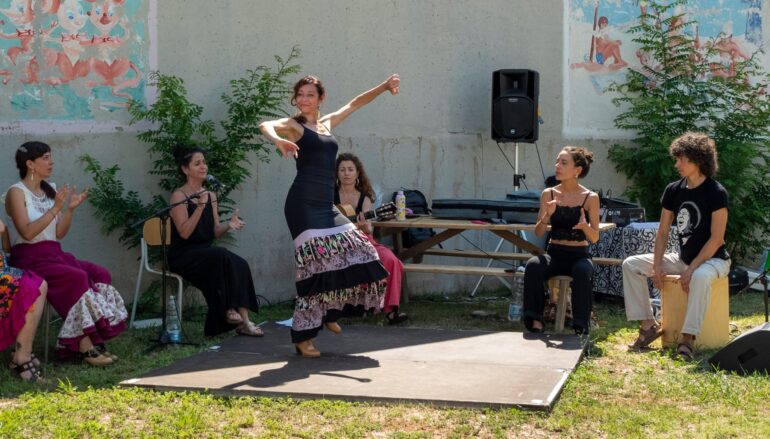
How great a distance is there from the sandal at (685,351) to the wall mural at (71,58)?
4.21 meters

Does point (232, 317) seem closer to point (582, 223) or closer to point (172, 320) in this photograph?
point (172, 320)

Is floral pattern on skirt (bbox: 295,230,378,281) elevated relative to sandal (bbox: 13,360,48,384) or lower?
elevated

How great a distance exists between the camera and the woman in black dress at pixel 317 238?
5949 mm

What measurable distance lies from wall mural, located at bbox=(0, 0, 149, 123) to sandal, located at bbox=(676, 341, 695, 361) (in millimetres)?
4211

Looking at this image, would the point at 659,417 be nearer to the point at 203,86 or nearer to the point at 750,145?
the point at 203,86

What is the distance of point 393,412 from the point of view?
4855 millimetres

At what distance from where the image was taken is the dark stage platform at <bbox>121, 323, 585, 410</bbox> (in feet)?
17.0

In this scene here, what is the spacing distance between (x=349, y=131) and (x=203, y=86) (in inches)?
55.8

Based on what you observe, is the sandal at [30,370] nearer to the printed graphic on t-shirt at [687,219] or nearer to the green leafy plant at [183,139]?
the green leafy plant at [183,139]

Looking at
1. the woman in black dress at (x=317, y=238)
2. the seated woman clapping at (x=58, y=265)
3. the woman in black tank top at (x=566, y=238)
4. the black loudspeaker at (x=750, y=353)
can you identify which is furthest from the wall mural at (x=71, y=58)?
the black loudspeaker at (x=750, y=353)

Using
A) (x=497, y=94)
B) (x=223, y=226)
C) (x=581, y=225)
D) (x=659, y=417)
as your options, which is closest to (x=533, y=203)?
(x=581, y=225)

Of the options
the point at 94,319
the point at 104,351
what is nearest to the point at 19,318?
the point at 94,319

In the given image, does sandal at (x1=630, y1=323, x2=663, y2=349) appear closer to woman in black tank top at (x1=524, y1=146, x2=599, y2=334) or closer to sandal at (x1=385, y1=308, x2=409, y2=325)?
woman in black tank top at (x1=524, y1=146, x2=599, y2=334)

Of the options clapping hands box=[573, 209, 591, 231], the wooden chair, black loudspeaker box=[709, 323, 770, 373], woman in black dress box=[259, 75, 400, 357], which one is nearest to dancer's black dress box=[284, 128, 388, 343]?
woman in black dress box=[259, 75, 400, 357]
